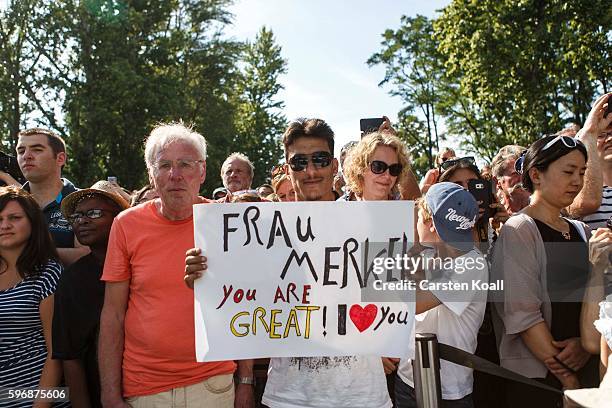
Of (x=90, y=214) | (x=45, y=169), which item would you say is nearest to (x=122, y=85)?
(x=45, y=169)

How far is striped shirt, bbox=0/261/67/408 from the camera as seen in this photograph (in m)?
3.04

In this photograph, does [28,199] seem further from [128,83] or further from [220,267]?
[128,83]

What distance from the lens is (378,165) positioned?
292cm

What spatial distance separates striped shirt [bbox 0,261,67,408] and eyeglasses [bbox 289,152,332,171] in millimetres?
1620

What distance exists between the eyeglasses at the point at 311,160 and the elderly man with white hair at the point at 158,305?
1.49ft

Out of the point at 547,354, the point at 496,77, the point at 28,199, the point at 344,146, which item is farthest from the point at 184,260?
the point at 496,77

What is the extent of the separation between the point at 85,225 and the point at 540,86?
15.3 metres

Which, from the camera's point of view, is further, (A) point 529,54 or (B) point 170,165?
(A) point 529,54

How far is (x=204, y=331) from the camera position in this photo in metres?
2.38

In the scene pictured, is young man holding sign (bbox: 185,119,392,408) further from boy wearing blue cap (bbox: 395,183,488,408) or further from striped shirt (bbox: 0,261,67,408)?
striped shirt (bbox: 0,261,67,408)

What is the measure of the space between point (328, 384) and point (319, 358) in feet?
0.36

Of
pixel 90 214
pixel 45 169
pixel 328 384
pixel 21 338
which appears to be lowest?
pixel 328 384

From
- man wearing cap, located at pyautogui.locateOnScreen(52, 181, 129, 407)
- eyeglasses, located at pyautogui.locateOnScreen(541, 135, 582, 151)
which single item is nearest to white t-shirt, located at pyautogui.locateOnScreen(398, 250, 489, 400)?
eyeglasses, located at pyautogui.locateOnScreen(541, 135, 582, 151)

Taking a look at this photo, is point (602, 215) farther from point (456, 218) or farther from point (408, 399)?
point (408, 399)
